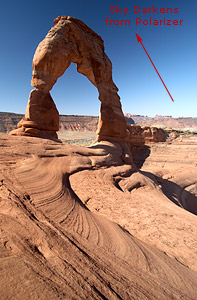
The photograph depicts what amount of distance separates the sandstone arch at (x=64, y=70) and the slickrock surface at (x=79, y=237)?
1827mm

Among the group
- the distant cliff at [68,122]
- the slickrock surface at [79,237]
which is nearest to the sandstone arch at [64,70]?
the slickrock surface at [79,237]

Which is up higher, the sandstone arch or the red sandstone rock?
the sandstone arch

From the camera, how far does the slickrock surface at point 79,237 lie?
55.7 inches

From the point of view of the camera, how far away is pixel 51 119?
665 centimetres

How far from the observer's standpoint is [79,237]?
85.7 inches

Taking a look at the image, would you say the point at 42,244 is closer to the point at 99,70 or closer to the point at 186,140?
the point at 99,70

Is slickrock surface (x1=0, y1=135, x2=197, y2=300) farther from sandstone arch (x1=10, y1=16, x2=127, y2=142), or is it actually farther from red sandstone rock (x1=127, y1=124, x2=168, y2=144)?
red sandstone rock (x1=127, y1=124, x2=168, y2=144)

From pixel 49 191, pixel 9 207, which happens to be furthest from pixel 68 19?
pixel 9 207

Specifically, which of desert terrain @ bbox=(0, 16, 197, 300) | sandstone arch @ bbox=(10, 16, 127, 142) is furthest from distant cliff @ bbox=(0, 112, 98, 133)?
desert terrain @ bbox=(0, 16, 197, 300)

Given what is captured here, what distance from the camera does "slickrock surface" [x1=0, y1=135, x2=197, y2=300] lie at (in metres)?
1.41

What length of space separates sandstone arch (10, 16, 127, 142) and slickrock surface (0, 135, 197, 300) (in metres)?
1.83

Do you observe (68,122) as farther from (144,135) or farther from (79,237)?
(79,237)

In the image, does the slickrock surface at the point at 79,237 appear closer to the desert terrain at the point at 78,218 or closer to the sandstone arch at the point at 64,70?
the desert terrain at the point at 78,218

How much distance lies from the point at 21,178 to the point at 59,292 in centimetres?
251
